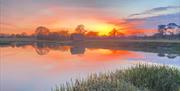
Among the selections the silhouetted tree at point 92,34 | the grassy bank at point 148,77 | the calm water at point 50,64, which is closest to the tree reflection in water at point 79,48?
the calm water at point 50,64

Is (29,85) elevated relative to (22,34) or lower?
lower

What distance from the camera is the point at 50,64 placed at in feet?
15.0

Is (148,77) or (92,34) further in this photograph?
(92,34)

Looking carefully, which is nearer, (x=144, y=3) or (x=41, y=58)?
(x=41, y=58)

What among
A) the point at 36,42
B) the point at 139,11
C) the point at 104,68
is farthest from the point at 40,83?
the point at 139,11

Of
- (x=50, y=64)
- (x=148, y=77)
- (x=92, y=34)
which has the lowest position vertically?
(x=148, y=77)

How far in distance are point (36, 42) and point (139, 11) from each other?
1.63 meters

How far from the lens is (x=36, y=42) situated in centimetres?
458

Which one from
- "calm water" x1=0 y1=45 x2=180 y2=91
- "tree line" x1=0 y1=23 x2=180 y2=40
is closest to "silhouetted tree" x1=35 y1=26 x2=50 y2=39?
"tree line" x1=0 y1=23 x2=180 y2=40

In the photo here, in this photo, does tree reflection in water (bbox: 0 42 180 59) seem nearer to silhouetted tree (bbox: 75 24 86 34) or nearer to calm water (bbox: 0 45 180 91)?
calm water (bbox: 0 45 180 91)

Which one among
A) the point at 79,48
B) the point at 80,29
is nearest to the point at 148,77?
the point at 79,48

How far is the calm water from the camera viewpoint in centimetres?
432

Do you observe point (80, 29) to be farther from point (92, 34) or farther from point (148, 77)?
point (148, 77)

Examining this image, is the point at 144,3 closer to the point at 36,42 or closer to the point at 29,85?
the point at 36,42
